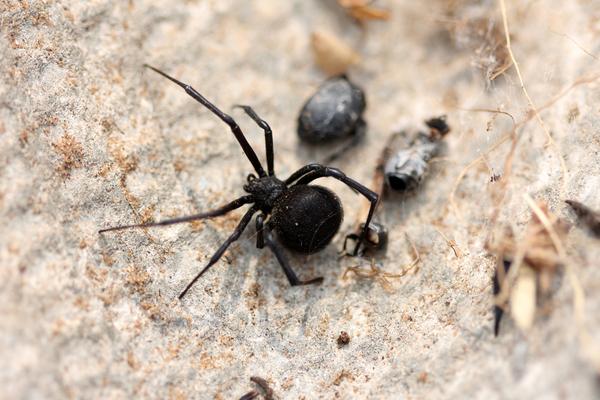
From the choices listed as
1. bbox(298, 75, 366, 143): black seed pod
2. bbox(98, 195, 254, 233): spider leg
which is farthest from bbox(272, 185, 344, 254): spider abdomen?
bbox(298, 75, 366, 143): black seed pod

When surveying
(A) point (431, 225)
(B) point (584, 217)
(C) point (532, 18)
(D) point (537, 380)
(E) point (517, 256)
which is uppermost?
(C) point (532, 18)

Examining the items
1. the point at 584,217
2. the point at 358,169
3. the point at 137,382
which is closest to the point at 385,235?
A: the point at 358,169

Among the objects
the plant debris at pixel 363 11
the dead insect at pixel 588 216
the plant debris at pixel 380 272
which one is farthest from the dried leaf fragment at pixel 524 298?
the plant debris at pixel 363 11

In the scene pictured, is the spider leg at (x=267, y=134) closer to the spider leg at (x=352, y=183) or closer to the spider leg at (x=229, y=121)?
the spider leg at (x=229, y=121)

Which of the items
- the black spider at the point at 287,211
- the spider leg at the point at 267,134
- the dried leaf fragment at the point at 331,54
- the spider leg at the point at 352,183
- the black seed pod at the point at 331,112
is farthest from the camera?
the dried leaf fragment at the point at 331,54

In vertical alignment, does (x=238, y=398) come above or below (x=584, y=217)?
below

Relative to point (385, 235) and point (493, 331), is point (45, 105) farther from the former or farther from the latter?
point (493, 331)
